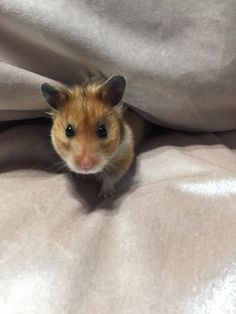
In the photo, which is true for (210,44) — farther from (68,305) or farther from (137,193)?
(68,305)

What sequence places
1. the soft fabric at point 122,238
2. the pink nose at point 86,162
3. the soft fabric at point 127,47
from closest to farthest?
the soft fabric at point 122,238 → the pink nose at point 86,162 → the soft fabric at point 127,47

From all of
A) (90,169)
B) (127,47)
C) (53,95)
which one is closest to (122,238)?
(90,169)

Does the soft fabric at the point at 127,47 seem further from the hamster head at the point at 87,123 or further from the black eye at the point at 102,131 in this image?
the black eye at the point at 102,131

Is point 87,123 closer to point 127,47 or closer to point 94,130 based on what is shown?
point 94,130

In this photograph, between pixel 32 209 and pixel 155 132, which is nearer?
pixel 32 209

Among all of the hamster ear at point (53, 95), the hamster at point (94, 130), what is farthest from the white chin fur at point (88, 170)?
the hamster ear at point (53, 95)

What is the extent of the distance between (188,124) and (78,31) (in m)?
0.44

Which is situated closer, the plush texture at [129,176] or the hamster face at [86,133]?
the plush texture at [129,176]

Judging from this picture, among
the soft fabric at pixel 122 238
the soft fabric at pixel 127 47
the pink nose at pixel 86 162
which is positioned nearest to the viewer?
the soft fabric at pixel 122 238

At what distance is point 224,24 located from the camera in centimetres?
137

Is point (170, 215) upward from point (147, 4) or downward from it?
downward

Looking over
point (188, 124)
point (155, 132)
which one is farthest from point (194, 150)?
point (155, 132)

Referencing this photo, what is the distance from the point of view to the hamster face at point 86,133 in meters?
1.25

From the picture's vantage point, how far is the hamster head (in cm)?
125
